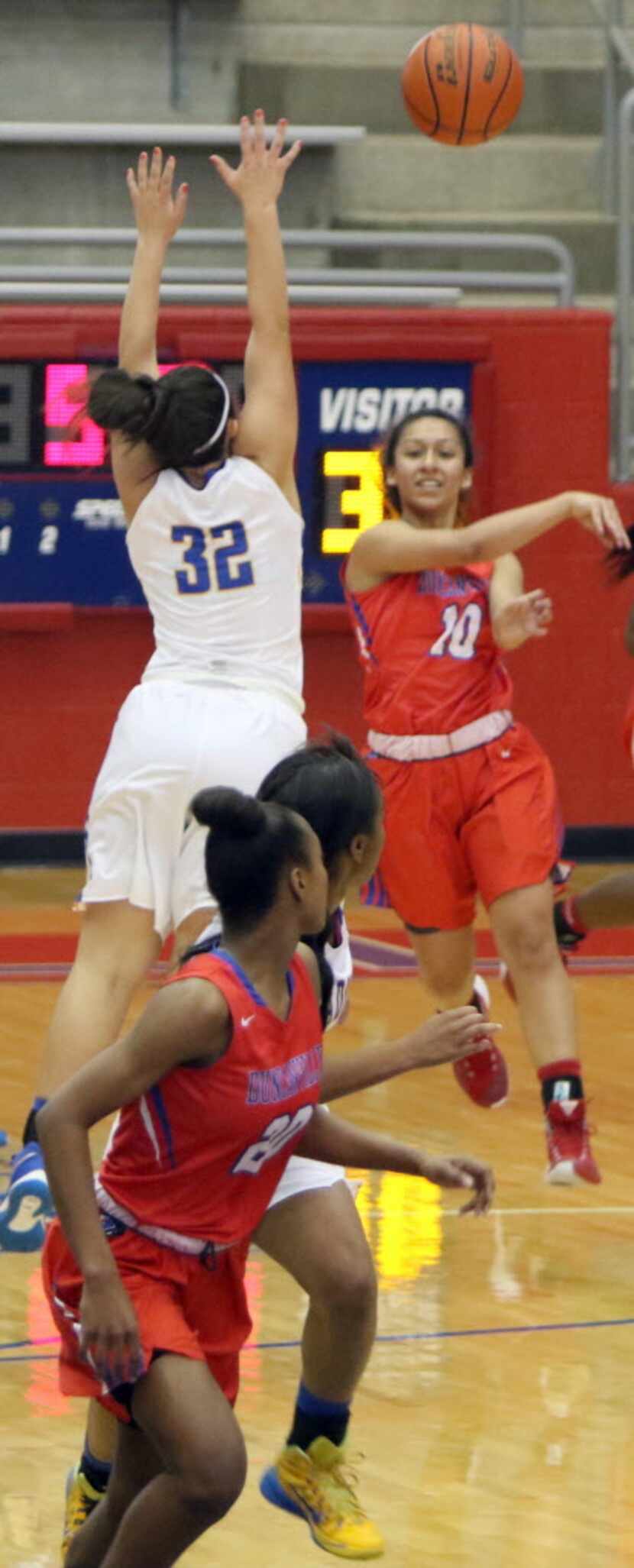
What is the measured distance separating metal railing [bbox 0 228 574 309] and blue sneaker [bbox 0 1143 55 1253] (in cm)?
581

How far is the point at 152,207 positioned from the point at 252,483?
0.70 meters

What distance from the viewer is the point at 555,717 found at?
443 inches

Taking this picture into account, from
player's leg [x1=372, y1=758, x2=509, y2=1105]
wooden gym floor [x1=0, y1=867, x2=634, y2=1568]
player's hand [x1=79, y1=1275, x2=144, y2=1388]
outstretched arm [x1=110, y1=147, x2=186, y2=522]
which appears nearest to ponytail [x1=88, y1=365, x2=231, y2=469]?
outstretched arm [x1=110, y1=147, x2=186, y2=522]

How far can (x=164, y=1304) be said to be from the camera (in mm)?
3381

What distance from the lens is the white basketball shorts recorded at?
16.4 ft

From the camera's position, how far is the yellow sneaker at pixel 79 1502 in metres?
3.63

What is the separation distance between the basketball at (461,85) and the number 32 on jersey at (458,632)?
→ 15.1 feet

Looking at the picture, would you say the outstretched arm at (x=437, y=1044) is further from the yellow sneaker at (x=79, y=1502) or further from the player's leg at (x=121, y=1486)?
the yellow sneaker at (x=79, y=1502)

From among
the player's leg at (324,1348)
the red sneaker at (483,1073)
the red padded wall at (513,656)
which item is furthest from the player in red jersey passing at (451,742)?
the red padded wall at (513,656)

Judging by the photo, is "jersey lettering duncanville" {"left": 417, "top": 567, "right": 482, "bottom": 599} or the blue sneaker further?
"jersey lettering duncanville" {"left": 417, "top": 567, "right": 482, "bottom": 599}

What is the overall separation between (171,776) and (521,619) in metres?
1.18

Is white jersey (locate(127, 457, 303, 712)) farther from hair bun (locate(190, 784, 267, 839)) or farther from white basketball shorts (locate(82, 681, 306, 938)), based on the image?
hair bun (locate(190, 784, 267, 839))

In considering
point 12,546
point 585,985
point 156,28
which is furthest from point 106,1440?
point 156,28

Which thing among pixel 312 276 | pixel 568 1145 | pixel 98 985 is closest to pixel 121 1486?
pixel 98 985
